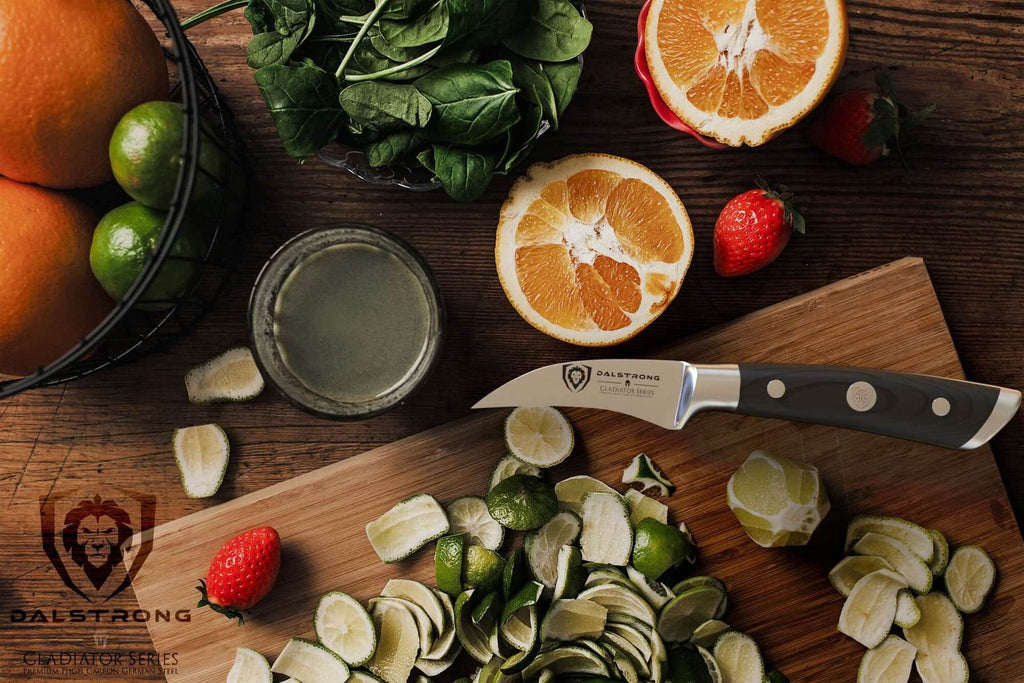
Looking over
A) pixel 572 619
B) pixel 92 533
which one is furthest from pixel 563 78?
pixel 92 533

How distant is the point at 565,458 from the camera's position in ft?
4.86

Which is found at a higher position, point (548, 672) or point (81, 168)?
point (81, 168)

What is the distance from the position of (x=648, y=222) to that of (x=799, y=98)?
0.34 m

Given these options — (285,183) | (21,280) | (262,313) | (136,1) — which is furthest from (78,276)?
(136,1)

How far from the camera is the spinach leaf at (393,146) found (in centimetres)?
131

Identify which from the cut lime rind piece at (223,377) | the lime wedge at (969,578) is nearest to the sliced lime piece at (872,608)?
the lime wedge at (969,578)

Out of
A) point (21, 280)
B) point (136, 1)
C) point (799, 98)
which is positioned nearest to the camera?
point (21, 280)

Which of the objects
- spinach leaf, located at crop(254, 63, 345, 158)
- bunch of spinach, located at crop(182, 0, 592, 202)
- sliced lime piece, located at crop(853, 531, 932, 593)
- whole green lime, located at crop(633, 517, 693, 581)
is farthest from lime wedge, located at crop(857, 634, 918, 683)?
spinach leaf, located at crop(254, 63, 345, 158)

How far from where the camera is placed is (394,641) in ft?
4.82

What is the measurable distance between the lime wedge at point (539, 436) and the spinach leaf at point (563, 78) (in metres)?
0.57

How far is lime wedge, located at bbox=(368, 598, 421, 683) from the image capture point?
1.46 metres

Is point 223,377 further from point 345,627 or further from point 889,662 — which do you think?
point 889,662

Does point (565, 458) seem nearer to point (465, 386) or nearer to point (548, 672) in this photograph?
point (465, 386)

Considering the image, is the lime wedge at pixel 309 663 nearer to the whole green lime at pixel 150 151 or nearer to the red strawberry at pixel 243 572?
the red strawberry at pixel 243 572
